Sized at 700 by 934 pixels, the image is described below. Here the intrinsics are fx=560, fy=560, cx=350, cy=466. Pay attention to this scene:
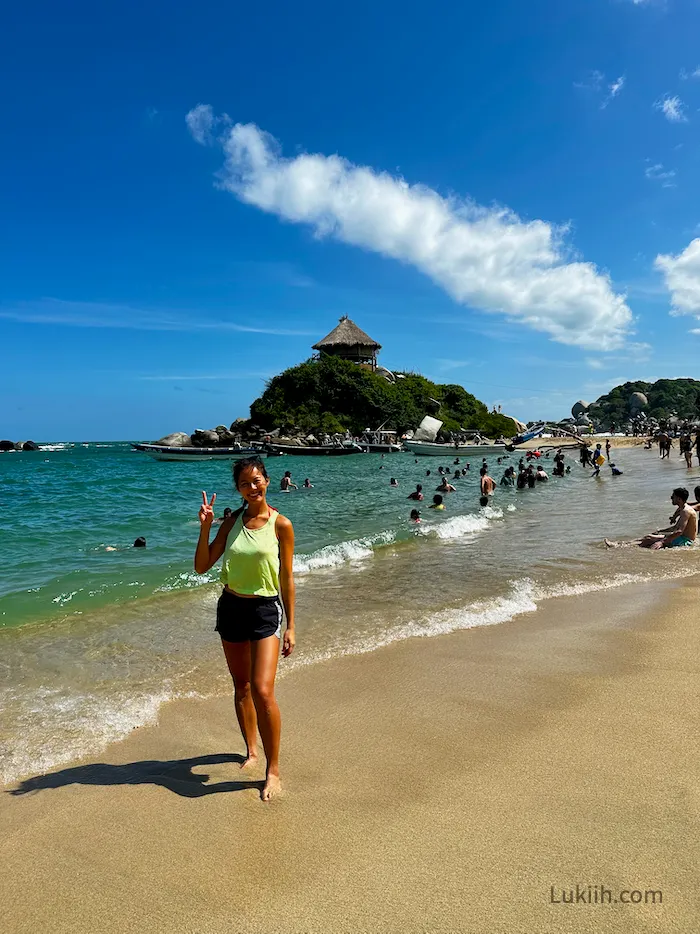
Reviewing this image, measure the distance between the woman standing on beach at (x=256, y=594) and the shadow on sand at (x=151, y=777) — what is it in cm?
25

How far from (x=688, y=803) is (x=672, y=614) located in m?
3.93

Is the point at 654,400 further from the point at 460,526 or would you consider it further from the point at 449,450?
the point at 460,526

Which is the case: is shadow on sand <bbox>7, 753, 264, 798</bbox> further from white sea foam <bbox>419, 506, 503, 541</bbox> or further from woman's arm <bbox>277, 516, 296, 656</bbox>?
white sea foam <bbox>419, 506, 503, 541</bbox>

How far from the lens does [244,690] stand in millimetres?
3469

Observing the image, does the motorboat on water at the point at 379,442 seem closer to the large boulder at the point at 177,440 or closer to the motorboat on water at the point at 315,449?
the motorboat on water at the point at 315,449

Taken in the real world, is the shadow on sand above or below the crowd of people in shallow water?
below

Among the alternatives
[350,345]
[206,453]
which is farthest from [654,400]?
[206,453]

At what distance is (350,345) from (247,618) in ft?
249

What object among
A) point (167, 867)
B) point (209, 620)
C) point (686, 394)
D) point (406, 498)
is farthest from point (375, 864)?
point (686, 394)

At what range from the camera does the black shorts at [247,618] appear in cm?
322

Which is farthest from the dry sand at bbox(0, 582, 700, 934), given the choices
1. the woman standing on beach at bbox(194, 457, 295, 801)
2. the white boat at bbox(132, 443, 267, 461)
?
the white boat at bbox(132, 443, 267, 461)

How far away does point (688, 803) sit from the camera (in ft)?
9.37

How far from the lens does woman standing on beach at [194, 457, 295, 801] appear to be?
→ 3180mm

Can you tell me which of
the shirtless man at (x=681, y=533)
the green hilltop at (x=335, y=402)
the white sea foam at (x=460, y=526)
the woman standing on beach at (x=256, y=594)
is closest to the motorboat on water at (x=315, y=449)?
the green hilltop at (x=335, y=402)
